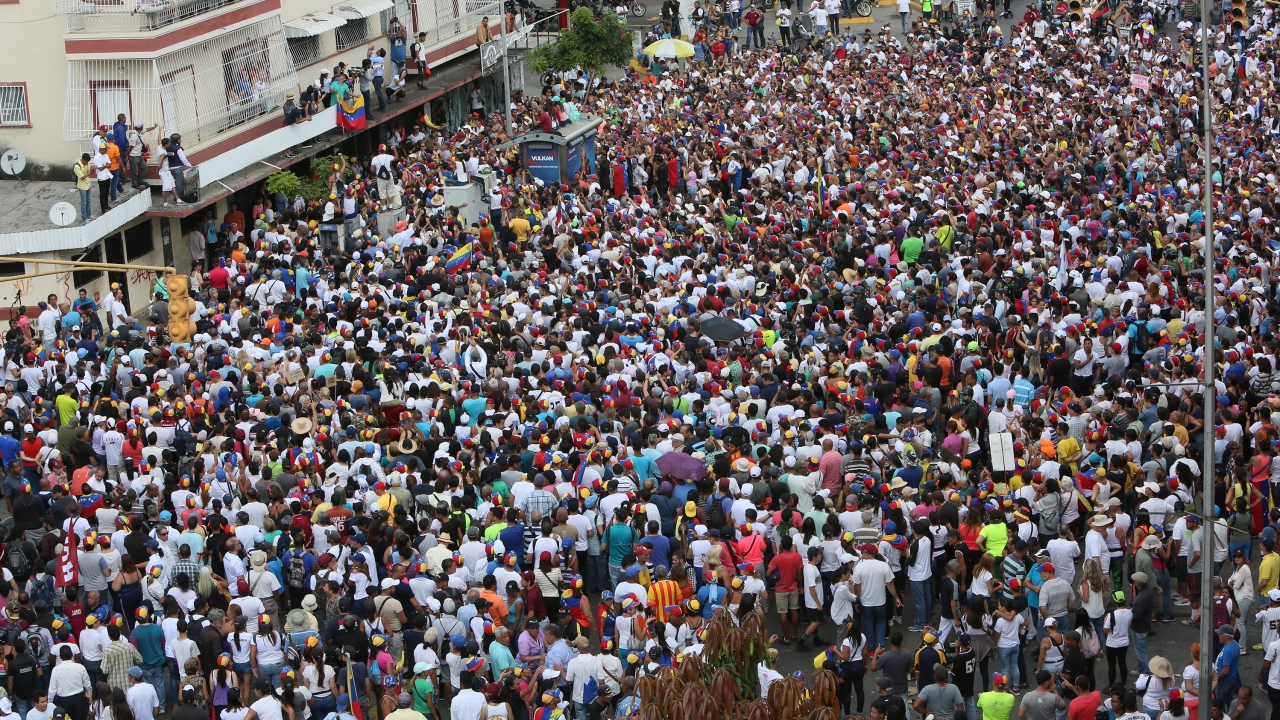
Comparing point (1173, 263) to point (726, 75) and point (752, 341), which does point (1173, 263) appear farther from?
point (726, 75)

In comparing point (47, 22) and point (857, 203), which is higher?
point (47, 22)

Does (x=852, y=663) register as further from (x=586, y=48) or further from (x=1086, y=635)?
(x=586, y=48)

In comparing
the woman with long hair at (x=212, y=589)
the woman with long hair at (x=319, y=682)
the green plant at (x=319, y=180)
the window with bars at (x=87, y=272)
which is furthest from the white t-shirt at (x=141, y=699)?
the green plant at (x=319, y=180)

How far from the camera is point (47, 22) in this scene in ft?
99.6

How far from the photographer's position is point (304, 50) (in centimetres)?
3619

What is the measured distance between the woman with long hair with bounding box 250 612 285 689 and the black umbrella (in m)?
8.60

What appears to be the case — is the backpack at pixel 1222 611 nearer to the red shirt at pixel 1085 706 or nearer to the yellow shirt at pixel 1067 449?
the red shirt at pixel 1085 706

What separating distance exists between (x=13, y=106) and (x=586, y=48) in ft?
47.5

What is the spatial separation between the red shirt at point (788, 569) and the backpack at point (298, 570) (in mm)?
4570

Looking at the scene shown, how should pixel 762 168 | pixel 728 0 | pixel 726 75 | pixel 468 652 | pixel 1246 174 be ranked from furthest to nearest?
pixel 728 0
pixel 726 75
pixel 762 168
pixel 1246 174
pixel 468 652

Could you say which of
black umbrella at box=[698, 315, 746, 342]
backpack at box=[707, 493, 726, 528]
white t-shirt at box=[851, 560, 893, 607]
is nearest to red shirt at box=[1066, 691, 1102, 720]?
white t-shirt at box=[851, 560, 893, 607]

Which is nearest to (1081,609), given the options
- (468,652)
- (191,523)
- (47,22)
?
(468,652)

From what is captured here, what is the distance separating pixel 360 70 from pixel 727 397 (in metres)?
19.0

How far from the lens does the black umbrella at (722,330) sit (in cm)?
2264
